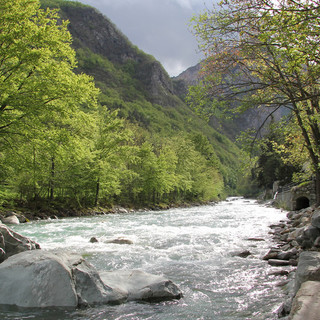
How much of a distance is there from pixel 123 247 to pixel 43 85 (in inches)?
326

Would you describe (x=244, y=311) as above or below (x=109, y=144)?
below

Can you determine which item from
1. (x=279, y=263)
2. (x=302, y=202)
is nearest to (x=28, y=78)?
(x=279, y=263)

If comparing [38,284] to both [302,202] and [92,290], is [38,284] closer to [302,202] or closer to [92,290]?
[92,290]

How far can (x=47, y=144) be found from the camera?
46.2 feet

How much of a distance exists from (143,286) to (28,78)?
1228 centimetres

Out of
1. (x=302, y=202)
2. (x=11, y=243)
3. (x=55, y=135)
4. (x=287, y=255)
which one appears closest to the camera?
(x=11, y=243)

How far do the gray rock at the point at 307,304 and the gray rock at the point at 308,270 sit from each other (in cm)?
85

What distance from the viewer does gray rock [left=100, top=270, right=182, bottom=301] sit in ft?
18.4

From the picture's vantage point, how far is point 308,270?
5.16m

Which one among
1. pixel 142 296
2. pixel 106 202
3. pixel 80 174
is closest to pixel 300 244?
pixel 142 296

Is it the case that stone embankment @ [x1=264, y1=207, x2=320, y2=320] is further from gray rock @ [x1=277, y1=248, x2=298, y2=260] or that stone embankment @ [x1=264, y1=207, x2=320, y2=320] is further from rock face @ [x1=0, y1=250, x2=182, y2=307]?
rock face @ [x1=0, y1=250, x2=182, y2=307]

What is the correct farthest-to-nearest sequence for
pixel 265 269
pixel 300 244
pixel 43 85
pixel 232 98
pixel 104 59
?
pixel 104 59
pixel 43 85
pixel 300 244
pixel 265 269
pixel 232 98

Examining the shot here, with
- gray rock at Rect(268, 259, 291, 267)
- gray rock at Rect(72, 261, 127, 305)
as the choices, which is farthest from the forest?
gray rock at Rect(72, 261, 127, 305)

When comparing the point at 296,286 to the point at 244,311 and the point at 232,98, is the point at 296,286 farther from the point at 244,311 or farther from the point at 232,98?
the point at 232,98
